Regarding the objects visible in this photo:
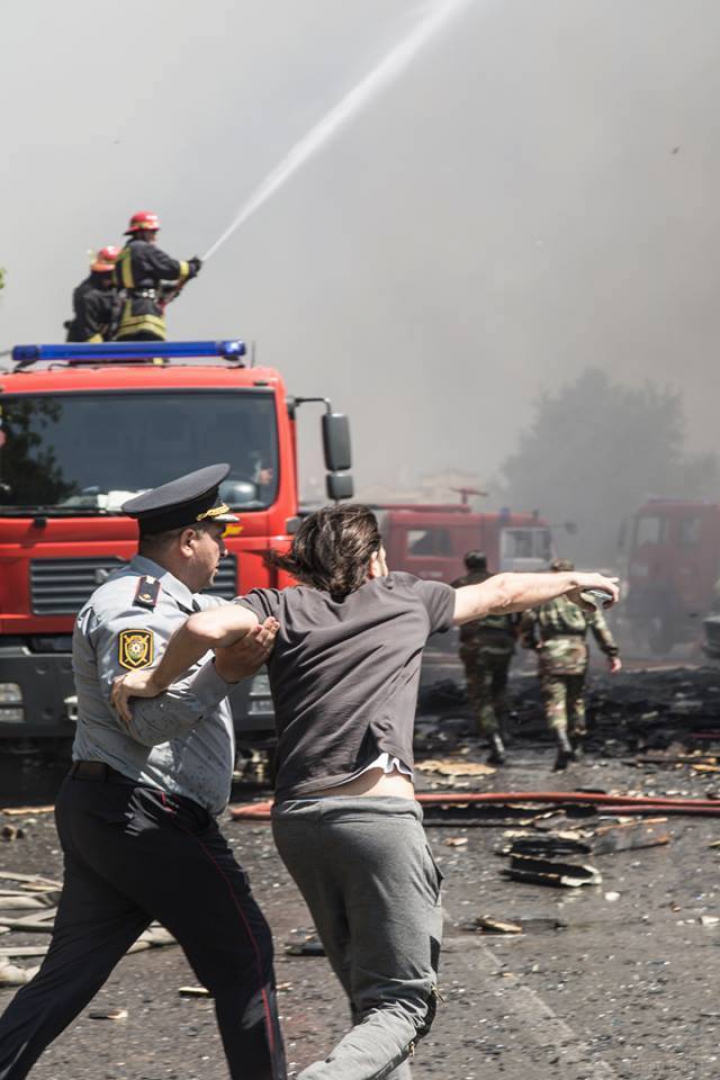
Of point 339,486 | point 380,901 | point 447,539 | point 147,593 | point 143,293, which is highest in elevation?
point 143,293

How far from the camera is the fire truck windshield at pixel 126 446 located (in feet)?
33.8

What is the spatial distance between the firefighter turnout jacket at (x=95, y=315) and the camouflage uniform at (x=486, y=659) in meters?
3.39

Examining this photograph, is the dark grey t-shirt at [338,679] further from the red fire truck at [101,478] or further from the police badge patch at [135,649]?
the red fire truck at [101,478]

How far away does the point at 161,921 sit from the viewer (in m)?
3.68

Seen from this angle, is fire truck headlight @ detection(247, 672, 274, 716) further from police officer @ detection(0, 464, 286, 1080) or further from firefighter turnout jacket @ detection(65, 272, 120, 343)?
police officer @ detection(0, 464, 286, 1080)

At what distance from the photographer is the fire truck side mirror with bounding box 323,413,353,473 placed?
10.7 meters

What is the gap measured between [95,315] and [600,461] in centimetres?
6770

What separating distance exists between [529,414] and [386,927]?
83.9m

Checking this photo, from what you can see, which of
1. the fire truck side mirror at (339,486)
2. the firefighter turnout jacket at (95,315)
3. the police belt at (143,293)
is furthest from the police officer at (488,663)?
the firefighter turnout jacket at (95,315)

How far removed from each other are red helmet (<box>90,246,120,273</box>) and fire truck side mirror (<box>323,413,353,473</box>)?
247 cm

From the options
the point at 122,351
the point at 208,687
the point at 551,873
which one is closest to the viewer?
the point at 208,687

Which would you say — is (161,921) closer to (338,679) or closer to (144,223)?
(338,679)

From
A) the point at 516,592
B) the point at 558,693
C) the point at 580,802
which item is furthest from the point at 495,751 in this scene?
the point at 516,592

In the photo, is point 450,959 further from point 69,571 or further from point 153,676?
point 69,571
